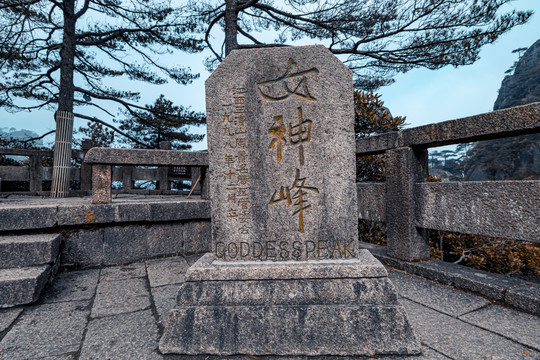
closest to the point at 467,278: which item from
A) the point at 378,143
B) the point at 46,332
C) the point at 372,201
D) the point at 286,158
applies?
the point at 372,201

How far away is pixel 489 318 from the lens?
1.85 meters

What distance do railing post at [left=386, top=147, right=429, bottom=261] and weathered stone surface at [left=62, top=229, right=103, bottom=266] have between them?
11.0 feet

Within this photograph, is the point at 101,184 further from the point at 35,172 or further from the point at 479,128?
the point at 35,172

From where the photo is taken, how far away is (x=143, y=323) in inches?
75.7

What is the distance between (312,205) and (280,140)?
1.72ft

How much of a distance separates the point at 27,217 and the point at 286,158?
2888mm

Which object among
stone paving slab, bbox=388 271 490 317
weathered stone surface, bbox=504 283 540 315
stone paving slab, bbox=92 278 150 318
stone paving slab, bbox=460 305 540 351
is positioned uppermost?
weathered stone surface, bbox=504 283 540 315

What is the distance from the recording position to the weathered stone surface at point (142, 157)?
10.3ft

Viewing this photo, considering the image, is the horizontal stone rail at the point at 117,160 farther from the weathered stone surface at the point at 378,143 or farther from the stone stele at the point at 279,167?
the weathered stone surface at the point at 378,143

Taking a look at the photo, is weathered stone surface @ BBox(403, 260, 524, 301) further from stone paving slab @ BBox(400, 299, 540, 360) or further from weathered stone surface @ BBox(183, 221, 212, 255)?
weathered stone surface @ BBox(183, 221, 212, 255)

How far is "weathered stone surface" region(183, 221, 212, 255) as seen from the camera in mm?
3701

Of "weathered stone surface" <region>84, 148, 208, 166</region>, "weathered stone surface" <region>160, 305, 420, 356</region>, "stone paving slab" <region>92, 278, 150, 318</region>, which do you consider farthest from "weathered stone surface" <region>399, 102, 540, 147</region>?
"stone paving slab" <region>92, 278, 150, 318</region>

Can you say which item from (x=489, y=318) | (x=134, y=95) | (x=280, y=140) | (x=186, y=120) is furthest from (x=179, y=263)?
(x=134, y=95)

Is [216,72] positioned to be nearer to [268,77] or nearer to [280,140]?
[268,77]
